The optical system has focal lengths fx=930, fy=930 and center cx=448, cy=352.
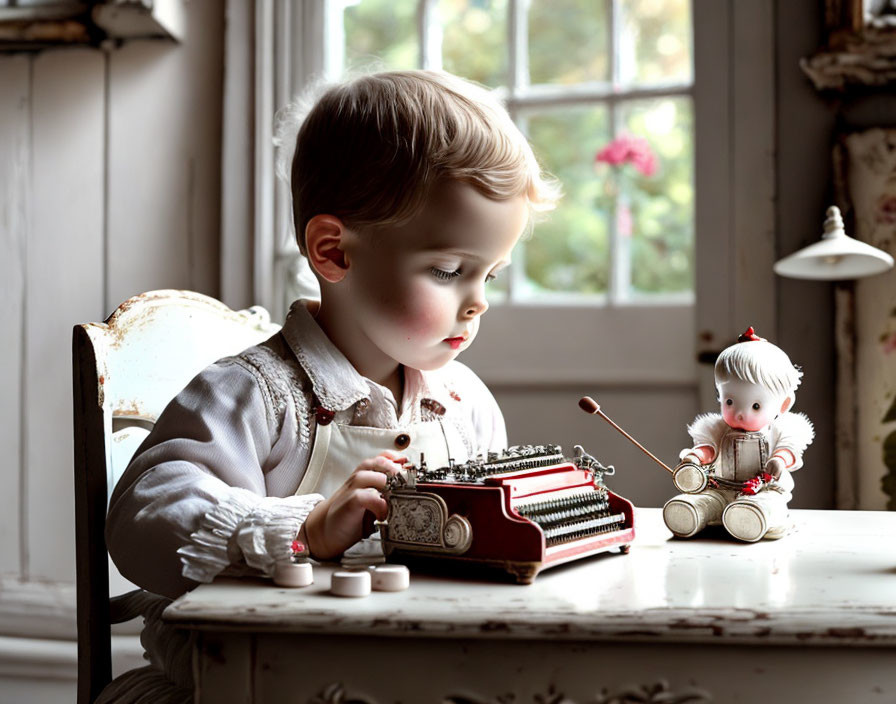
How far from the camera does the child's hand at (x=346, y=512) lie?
0.89 meters

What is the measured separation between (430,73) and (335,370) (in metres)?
0.39

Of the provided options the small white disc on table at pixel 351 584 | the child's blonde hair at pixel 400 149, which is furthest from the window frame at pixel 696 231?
the small white disc on table at pixel 351 584

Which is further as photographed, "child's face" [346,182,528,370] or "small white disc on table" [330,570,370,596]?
"child's face" [346,182,528,370]

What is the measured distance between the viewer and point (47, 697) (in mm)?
2180

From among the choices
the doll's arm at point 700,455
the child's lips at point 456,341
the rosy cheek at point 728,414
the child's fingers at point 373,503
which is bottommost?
the child's fingers at point 373,503

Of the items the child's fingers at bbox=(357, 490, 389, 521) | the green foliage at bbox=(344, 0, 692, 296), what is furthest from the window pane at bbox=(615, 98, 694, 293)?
the child's fingers at bbox=(357, 490, 389, 521)

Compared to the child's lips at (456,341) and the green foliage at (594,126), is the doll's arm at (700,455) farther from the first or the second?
the green foliage at (594,126)

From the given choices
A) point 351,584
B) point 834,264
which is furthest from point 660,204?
point 351,584

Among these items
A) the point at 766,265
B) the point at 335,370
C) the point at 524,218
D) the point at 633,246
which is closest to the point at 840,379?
the point at 766,265

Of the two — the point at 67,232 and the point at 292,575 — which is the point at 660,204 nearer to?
the point at 67,232

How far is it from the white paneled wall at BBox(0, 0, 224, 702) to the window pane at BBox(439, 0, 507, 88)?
0.54m

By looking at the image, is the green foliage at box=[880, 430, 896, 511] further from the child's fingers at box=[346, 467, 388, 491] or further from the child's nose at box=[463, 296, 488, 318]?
the child's fingers at box=[346, 467, 388, 491]

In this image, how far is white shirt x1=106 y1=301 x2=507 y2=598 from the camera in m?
0.87

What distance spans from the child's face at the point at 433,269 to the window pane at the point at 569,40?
3.61ft
